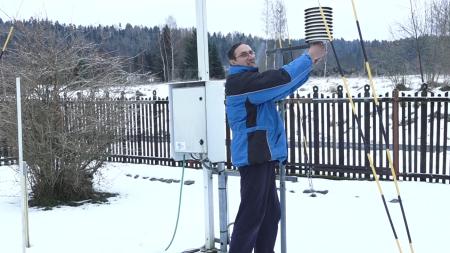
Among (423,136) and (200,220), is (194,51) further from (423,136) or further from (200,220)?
(200,220)

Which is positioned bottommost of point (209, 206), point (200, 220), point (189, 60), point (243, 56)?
point (200, 220)

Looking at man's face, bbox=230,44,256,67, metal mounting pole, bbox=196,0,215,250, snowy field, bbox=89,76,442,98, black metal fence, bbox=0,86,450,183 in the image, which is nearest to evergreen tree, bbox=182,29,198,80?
snowy field, bbox=89,76,442,98

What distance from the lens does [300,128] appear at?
8.95 m

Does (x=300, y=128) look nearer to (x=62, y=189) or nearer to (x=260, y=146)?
(x=62, y=189)

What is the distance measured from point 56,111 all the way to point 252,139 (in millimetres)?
4072

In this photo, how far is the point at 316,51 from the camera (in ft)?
11.5

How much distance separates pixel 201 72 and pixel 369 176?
4536 millimetres

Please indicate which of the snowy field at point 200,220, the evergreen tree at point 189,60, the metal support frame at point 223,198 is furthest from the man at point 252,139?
the evergreen tree at point 189,60

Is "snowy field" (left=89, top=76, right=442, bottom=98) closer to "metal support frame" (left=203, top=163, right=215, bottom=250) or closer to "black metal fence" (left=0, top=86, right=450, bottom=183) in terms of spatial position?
"black metal fence" (left=0, top=86, right=450, bottom=183)

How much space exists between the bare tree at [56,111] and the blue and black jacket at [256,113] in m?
3.80

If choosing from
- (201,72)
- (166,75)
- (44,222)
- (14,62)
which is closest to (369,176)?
(201,72)

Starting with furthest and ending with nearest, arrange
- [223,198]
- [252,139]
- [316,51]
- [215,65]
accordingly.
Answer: [215,65], [223,198], [252,139], [316,51]

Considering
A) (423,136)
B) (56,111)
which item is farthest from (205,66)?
(423,136)

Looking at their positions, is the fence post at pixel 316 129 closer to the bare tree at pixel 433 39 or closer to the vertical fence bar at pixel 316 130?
the vertical fence bar at pixel 316 130
